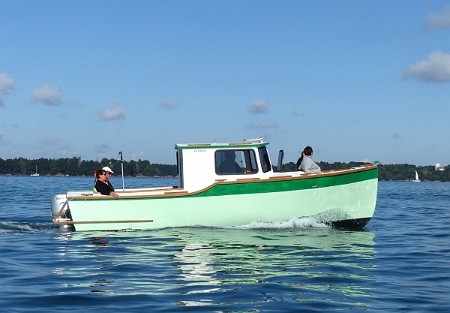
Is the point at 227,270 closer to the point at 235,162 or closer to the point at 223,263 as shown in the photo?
the point at 223,263

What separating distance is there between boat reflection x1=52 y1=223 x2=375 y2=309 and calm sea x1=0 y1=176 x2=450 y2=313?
0.07 ft

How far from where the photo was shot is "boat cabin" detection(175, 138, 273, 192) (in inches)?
770

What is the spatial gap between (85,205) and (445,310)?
12.2 meters

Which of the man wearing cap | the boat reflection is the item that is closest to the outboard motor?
the boat reflection

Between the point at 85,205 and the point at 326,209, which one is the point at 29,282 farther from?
the point at 326,209

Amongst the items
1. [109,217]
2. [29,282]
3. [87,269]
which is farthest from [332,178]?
[29,282]

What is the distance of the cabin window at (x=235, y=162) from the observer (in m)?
19.6

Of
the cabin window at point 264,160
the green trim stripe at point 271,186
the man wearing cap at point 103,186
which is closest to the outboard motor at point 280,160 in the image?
Result: the cabin window at point 264,160

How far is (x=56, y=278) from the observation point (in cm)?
1129

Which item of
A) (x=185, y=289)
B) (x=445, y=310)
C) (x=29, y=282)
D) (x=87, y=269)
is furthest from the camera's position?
(x=87, y=269)

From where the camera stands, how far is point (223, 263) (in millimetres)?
13000

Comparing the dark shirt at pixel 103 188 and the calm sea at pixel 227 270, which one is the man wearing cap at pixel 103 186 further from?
the calm sea at pixel 227 270

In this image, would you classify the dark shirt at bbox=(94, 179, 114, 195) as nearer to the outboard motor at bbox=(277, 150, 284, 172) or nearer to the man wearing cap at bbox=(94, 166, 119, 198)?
the man wearing cap at bbox=(94, 166, 119, 198)

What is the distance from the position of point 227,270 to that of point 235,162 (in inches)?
315
